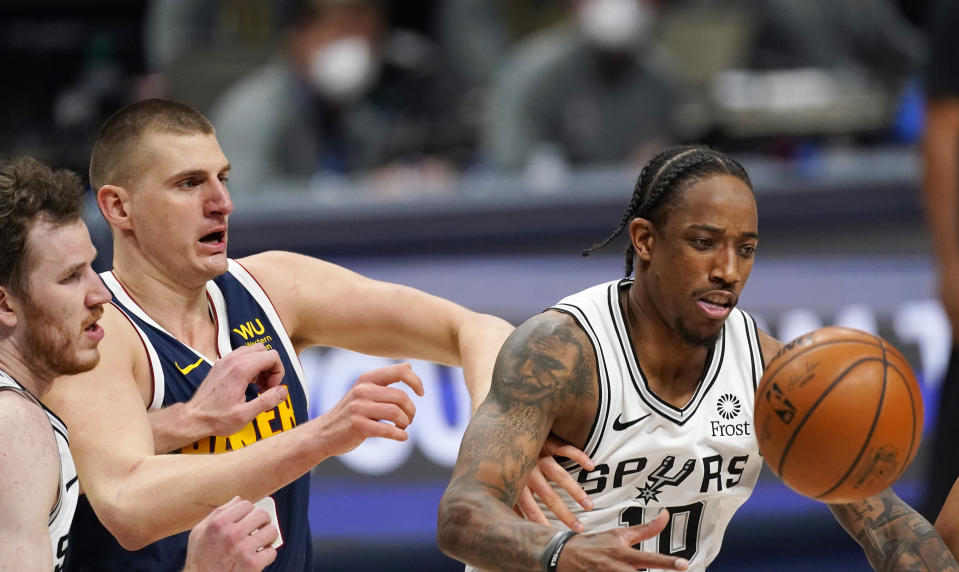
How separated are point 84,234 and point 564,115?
209 inches

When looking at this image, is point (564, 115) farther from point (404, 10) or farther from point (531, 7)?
point (404, 10)

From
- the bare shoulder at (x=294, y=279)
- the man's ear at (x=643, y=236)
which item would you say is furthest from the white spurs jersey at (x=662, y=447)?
the bare shoulder at (x=294, y=279)

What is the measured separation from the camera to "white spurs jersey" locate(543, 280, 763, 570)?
3.79m

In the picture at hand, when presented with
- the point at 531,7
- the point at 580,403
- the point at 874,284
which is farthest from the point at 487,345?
the point at 531,7

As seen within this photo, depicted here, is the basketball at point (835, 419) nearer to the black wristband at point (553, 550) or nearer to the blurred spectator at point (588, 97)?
the black wristband at point (553, 550)

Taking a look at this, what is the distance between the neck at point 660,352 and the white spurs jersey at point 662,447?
0.09ft

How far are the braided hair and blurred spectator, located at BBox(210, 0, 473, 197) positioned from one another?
3798mm

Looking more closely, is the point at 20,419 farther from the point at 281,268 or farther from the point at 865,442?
the point at 865,442

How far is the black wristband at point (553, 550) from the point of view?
10.7 ft

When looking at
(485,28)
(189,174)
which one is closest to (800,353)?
(189,174)

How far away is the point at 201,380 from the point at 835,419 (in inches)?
71.1

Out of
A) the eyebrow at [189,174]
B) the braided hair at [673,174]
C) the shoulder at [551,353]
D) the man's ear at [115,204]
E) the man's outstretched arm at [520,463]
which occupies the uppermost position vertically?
the braided hair at [673,174]

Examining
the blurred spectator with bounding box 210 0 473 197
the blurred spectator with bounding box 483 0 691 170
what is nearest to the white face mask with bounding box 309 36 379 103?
the blurred spectator with bounding box 210 0 473 197

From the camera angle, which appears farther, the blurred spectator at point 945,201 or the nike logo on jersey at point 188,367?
the blurred spectator at point 945,201
